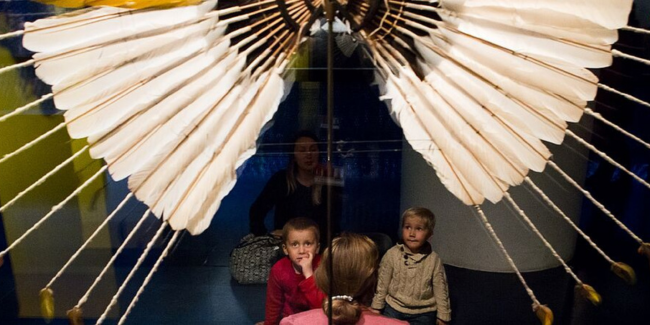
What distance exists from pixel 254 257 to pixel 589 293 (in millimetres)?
684

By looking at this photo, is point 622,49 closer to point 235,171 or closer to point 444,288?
point 444,288

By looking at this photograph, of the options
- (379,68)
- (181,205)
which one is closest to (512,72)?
(379,68)

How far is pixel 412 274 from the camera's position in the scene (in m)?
1.15

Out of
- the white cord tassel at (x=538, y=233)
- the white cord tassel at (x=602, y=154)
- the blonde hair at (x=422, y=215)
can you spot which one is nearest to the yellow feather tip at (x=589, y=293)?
the white cord tassel at (x=538, y=233)

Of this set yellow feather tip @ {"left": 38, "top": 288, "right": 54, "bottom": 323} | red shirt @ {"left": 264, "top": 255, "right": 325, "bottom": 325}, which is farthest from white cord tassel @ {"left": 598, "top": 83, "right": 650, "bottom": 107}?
yellow feather tip @ {"left": 38, "top": 288, "right": 54, "bottom": 323}

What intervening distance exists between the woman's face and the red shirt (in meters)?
0.19

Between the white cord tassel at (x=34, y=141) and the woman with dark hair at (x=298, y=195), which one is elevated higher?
the white cord tassel at (x=34, y=141)

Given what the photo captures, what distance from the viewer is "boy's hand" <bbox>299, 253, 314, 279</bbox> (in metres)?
1.11

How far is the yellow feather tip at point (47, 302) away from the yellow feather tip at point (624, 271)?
1.14 metres

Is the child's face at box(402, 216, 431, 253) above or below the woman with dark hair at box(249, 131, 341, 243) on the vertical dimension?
below

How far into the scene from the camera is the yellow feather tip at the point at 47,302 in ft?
3.67

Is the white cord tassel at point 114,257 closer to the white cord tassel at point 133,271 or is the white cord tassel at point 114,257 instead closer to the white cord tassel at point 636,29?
the white cord tassel at point 133,271

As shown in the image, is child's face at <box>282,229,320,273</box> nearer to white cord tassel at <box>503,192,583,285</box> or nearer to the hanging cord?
white cord tassel at <box>503,192,583,285</box>

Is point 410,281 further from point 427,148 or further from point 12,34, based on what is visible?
point 12,34
